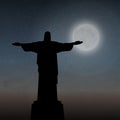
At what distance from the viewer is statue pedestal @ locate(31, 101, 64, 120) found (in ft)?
42.6

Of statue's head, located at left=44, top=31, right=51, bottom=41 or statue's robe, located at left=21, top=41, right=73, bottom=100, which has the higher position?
statue's head, located at left=44, top=31, right=51, bottom=41

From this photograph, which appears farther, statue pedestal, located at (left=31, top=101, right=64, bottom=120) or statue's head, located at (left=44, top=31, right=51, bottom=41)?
statue's head, located at (left=44, top=31, right=51, bottom=41)

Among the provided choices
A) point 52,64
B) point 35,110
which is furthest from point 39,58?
point 35,110

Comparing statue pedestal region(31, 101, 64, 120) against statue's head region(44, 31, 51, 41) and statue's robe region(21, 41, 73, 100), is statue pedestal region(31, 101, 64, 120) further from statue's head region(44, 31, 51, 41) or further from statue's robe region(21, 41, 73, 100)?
statue's head region(44, 31, 51, 41)

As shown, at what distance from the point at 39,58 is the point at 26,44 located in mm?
1112

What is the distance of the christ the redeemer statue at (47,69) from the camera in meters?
13.2

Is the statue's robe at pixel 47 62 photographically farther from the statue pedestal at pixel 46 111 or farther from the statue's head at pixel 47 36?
the statue pedestal at pixel 46 111

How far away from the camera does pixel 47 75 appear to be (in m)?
14.2

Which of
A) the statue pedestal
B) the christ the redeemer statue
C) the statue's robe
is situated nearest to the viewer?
the statue pedestal

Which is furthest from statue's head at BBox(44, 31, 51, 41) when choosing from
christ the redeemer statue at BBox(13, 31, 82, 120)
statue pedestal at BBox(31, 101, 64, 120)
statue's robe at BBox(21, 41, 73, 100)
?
statue pedestal at BBox(31, 101, 64, 120)

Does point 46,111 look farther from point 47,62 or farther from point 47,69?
point 47,62

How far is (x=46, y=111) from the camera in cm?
1305

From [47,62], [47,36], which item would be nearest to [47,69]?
[47,62]

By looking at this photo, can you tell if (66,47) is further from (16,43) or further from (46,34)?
(16,43)
